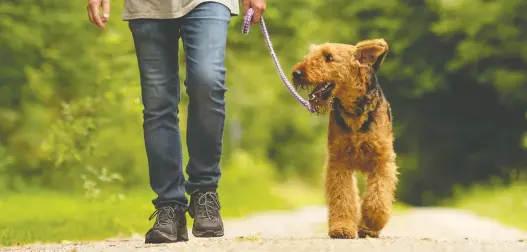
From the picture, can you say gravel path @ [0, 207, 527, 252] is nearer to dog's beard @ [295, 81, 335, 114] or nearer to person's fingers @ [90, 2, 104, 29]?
dog's beard @ [295, 81, 335, 114]

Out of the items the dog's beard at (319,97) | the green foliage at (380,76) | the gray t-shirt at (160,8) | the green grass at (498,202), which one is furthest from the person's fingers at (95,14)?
the green grass at (498,202)

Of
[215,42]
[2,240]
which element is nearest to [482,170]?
[2,240]

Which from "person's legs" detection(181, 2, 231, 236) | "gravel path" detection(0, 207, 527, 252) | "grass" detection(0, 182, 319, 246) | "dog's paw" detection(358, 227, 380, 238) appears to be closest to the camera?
"gravel path" detection(0, 207, 527, 252)

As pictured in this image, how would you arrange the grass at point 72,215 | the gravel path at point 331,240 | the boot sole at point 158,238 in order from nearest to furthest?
1. the gravel path at point 331,240
2. the boot sole at point 158,238
3. the grass at point 72,215

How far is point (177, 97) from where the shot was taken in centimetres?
545

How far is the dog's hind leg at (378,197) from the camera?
19.1 ft

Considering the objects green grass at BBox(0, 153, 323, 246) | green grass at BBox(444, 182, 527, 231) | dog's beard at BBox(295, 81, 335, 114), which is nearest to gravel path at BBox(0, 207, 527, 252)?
green grass at BBox(444, 182, 527, 231)

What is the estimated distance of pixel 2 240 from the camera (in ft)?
25.1

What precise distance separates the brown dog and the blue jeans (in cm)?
73

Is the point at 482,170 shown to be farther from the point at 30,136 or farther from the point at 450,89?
the point at 30,136

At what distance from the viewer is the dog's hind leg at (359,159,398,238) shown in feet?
19.1

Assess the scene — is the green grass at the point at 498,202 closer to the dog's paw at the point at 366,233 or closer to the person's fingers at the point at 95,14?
the dog's paw at the point at 366,233

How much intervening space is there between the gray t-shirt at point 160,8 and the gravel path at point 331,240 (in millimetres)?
1228

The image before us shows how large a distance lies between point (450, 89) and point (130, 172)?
624 cm
